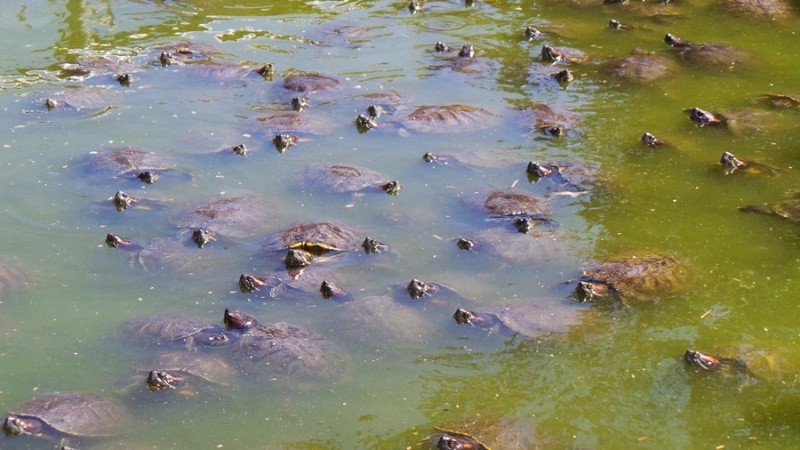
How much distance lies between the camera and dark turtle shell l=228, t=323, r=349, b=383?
26.7 ft

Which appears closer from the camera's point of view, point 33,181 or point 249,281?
point 249,281

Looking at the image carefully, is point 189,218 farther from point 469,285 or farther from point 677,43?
point 677,43

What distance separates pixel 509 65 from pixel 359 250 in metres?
6.47

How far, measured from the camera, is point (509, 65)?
15.4 meters

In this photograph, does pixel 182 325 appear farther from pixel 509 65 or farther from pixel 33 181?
pixel 509 65

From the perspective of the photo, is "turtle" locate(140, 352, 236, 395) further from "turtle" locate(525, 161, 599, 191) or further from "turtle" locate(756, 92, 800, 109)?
"turtle" locate(756, 92, 800, 109)

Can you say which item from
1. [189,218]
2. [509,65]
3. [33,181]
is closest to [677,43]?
[509,65]

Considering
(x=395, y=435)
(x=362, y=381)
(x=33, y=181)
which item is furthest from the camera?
(x=33, y=181)

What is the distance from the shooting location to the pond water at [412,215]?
7859 millimetres

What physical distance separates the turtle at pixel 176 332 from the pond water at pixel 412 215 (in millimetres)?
168

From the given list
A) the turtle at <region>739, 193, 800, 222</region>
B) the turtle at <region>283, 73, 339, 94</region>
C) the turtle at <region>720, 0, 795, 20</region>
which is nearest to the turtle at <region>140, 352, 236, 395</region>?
the turtle at <region>739, 193, 800, 222</region>

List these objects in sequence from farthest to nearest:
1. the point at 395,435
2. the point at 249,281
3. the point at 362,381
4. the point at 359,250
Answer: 1. the point at 359,250
2. the point at 249,281
3. the point at 362,381
4. the point at 395,435

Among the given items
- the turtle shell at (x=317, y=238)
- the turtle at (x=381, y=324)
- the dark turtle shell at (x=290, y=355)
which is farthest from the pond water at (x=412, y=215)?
the turtle shell at (x=317, y=238)

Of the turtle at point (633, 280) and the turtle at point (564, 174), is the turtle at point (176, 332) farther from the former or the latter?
the turtle at point (564, 174)
